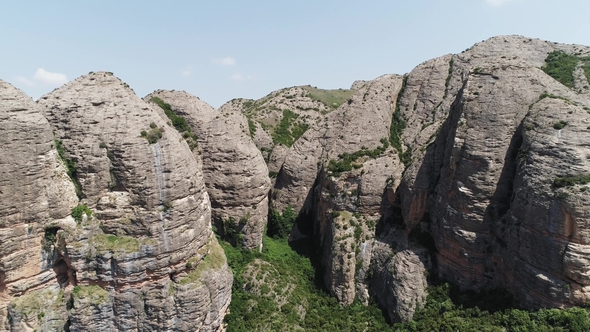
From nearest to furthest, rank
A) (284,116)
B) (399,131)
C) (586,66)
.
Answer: (586,66), (399,131), (284,116)

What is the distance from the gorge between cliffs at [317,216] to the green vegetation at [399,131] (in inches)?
15.2

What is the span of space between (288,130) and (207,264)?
27.2 meters

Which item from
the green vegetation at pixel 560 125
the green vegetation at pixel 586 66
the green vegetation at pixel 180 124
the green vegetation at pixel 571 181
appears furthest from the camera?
the green vegetation at pixel 180 124

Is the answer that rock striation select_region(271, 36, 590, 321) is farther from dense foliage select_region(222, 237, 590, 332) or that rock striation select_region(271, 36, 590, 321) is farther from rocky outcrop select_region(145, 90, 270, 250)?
rocky outcrop select_region(145, 90, 270, 250)

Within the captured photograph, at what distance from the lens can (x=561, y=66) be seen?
37312 mm

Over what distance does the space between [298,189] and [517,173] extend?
22.8 metres

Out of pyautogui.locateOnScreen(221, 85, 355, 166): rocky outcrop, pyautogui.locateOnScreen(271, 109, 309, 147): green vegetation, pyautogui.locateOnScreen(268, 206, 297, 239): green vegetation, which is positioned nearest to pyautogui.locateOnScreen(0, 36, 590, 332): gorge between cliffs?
pyautogui.locateOnScreen(268, 206, 297, 239): green vegetation

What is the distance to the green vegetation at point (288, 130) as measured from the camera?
48.7 metres

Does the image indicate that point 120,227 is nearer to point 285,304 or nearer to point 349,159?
point 285,304

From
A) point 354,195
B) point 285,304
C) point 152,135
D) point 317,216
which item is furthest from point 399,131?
point 152,135

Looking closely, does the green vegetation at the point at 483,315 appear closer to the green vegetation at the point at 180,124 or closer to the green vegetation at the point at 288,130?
the green vegetation at the point at 180,124

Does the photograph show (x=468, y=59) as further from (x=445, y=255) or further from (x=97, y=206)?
(x=97, y=206)

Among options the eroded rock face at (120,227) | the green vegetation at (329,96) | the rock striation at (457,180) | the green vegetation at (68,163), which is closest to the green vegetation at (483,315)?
the rock striation at (457,180)

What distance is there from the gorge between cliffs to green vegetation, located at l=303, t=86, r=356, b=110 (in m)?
22.4
